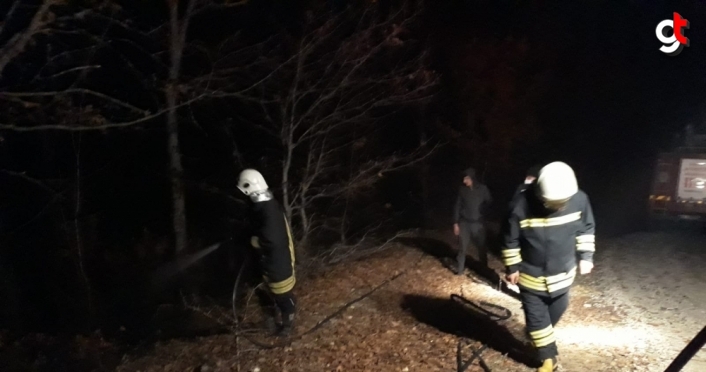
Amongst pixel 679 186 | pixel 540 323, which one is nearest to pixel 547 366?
pixel 540 323

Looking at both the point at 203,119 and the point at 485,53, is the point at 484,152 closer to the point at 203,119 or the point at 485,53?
the point at 485,53

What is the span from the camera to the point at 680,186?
15.8 meters

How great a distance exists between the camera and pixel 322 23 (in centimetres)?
928

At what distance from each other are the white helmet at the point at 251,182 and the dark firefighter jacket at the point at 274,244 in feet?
A: 0.48

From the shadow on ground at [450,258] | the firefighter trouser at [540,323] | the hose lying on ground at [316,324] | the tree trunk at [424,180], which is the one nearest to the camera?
the firefighter trouser at [540,323]

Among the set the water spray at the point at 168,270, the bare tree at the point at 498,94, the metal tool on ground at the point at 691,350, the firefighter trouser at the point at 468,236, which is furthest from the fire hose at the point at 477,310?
the bare tree at the point at 498,94

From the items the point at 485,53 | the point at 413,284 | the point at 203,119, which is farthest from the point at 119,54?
the point at 485,53

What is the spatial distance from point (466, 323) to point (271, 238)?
267 centimetres

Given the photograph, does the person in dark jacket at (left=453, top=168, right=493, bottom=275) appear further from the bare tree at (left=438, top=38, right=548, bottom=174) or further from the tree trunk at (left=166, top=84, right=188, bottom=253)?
the bare tree at (left=438, top=38, right=548, bottom=174)

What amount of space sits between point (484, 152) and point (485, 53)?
121 inches

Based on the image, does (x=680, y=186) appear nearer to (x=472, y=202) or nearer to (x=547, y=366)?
(x=472, y=202)

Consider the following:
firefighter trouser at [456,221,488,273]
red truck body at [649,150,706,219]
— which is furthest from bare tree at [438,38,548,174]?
firefighter trouser at [456,221,488,273]

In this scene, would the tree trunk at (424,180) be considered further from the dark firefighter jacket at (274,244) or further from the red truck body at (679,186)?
the dark firefighter jacket at (274,244)

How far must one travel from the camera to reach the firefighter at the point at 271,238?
5.62 metres
